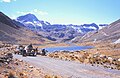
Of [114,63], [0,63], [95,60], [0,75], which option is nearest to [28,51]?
[95,60]

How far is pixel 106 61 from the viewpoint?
55.1m

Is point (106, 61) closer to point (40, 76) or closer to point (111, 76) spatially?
point (111, 76)

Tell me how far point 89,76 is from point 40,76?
6.50 m

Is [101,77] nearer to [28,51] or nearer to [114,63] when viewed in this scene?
[114,63]

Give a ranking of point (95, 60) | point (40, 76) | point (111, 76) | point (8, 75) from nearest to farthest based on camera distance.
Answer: point (8, 75), point (40, 76), point (111, 76), point (95, 60)

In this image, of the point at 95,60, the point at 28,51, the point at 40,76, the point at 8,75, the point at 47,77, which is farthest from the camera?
the point at 28,51

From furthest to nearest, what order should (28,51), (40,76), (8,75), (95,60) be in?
1. (28,51)
2. (95,60)
3. (40,76)
4. (8,75)

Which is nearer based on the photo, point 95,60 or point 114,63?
point 114,63

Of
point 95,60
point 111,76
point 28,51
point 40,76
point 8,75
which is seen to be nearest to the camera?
point 8,75

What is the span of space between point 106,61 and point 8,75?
31.6 meters

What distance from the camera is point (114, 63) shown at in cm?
5278

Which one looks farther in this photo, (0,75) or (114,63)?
(114,63)

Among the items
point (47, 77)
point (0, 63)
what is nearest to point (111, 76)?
point (47, 77)

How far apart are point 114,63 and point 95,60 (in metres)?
5.09
